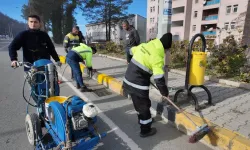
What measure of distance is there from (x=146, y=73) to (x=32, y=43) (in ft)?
7.28

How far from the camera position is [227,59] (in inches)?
234

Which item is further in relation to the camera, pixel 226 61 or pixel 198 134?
pixel 226 61

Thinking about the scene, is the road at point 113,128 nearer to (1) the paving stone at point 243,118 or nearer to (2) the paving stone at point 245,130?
(2) the paving stone at point 245,130

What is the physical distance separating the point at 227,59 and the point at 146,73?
172 inches

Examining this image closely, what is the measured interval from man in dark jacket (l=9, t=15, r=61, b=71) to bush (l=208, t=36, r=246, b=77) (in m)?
5.25

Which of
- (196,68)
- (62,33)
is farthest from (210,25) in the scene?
(196,68)

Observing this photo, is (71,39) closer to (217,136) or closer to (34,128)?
(34,128)

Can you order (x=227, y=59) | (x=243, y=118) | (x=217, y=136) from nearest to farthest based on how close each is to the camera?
(x=217, y=136) < (x=243, y=118) < (x=227, y=59)

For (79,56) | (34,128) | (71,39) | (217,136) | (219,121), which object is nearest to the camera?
(34,128)

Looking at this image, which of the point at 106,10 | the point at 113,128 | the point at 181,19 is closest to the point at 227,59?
the point at 113,128

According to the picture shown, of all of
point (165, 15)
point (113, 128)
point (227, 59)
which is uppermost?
point (165, 15)

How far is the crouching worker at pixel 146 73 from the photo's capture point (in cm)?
263

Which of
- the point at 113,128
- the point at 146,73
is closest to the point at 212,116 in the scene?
the point at 146,73

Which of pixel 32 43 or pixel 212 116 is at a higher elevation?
pixel 32 43
